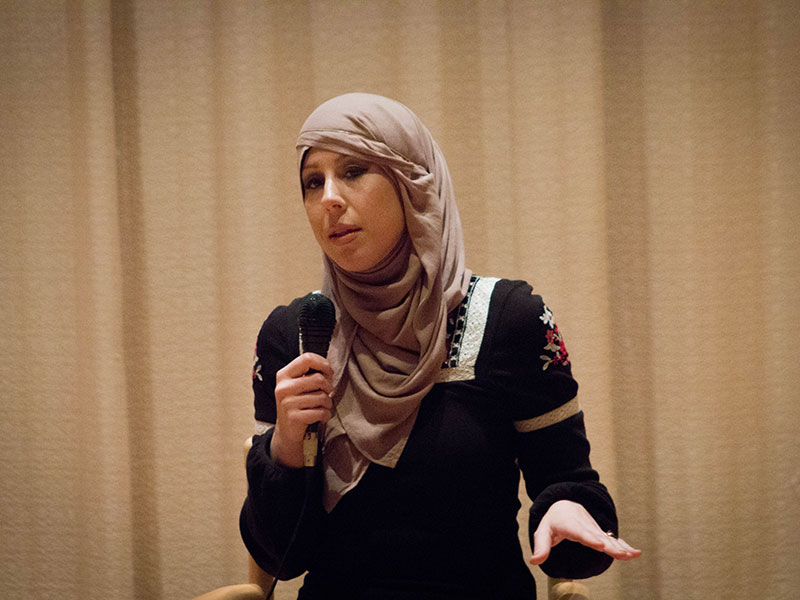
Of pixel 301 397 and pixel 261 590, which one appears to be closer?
pixel 301 397

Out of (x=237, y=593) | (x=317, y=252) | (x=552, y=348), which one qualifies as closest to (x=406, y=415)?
(x=552, y=348)

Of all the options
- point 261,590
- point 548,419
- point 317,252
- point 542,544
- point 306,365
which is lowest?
point 261,590

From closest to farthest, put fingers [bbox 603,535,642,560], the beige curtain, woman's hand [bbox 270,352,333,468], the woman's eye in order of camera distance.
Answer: fingers [bbox 603,535,642,560] → woman's hand [bbox 270,352,333,468] → the woman's eye → the beige curtain

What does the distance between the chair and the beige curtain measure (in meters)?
0.44

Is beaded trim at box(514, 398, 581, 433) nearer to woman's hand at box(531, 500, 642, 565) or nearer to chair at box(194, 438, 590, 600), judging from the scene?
woman's hand at box(531, 500, 642, 565)

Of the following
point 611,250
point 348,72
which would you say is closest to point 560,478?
point 611,250

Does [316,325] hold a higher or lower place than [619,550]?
higher

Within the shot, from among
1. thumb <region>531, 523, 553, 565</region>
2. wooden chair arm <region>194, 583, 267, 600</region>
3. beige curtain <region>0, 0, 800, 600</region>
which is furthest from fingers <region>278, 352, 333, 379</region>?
beige curtain <region>0, 0, 800, 600</region>

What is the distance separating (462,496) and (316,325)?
0.32 meters

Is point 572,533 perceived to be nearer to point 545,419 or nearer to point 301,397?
point 545,419

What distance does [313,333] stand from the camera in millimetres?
957

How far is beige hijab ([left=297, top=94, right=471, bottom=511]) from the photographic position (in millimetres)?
974

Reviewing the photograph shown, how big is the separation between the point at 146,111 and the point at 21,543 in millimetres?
1150

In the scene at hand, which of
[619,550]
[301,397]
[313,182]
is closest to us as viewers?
[619,550]
